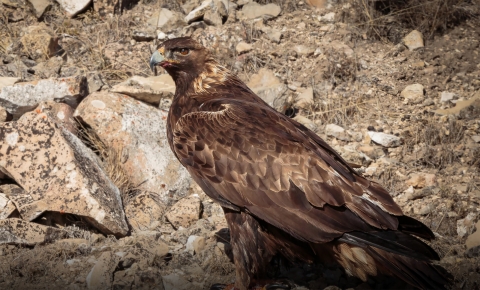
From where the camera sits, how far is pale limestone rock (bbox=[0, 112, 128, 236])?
5.63 meters

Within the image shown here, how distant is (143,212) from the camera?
6074mm

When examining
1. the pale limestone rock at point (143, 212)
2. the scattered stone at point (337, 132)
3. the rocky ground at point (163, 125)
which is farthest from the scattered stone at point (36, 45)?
the scattered stone at point (337, 132)

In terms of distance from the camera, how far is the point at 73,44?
8.30 metres

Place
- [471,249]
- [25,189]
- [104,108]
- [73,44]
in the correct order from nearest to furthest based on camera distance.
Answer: [471,249]
[25,189]
[104,108]
[73,44]

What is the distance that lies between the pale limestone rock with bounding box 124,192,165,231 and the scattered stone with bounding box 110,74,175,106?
1193 millimetres

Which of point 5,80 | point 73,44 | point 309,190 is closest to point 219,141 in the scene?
point 309,190

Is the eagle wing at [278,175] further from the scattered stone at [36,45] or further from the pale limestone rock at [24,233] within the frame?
the scattered stone at [36,45]

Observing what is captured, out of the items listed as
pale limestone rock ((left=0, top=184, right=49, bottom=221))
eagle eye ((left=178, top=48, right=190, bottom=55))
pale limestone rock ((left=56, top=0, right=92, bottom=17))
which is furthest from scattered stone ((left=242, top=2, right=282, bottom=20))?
pale limestone rock ((left=0, top=184, right=49, bottom=221))

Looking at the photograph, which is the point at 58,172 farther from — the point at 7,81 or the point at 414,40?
the point at 414,40

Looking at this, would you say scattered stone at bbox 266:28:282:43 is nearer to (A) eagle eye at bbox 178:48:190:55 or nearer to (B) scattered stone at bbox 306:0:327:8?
(B) scattered stone at bbox 306:0:327:8

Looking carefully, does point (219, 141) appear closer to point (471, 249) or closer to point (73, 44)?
point (471, 249)

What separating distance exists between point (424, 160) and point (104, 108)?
3.21 m

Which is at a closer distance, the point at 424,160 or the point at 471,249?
the point at 471,249

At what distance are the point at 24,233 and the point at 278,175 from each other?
2313 millimetres
